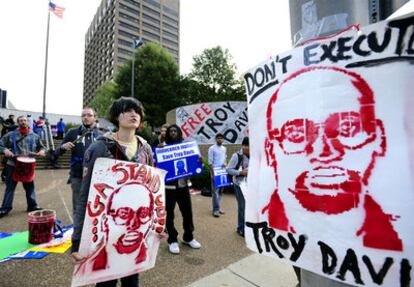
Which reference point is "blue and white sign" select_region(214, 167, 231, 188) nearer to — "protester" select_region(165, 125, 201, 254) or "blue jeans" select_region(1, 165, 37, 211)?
"protester" select_region(165, 125, 201, 254)

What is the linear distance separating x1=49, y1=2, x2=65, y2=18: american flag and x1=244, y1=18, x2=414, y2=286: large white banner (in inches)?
805

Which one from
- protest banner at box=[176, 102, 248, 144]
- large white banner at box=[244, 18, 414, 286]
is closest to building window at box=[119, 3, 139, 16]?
protest banner at box=[176, 102, 248, 144]

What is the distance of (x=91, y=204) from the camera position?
5.05 feet

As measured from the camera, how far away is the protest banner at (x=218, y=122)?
11836 millimetres

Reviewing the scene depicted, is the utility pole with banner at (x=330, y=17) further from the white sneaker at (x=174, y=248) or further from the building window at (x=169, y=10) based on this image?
the building window at (x=169, y=10)

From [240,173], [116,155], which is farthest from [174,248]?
[116,155]

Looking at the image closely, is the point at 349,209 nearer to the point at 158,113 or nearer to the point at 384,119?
the point at 384,119

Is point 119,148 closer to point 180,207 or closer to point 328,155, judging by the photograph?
point 328,155

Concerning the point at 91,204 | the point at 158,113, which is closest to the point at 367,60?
the point at 91,204

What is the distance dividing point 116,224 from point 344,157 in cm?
135

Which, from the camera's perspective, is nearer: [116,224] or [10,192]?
[116,224]

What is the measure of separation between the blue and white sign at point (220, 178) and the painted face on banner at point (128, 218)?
3.91 m

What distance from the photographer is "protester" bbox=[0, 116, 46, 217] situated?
484cm

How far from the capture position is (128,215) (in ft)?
5.33
